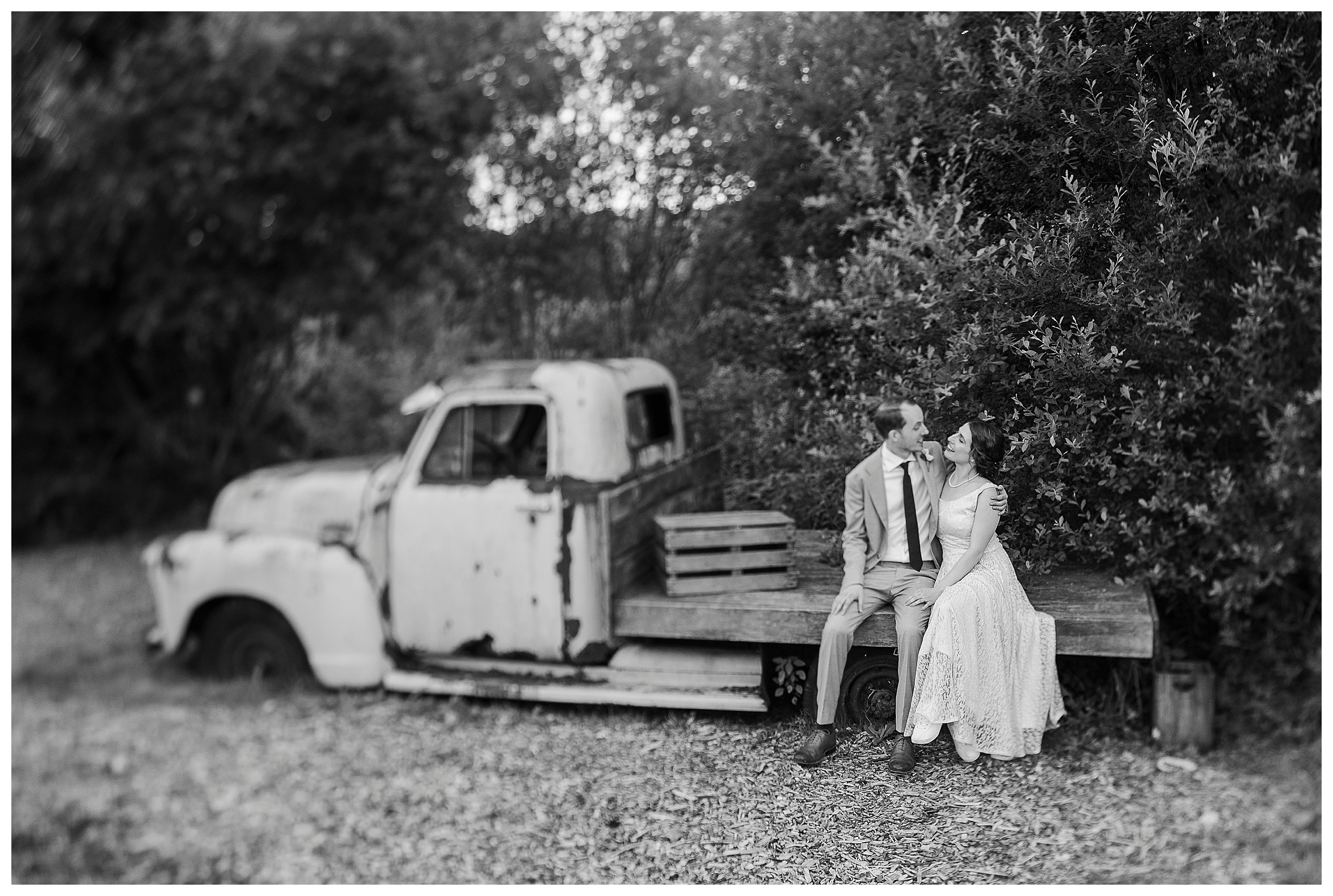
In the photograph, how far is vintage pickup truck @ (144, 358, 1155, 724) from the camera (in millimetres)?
2482

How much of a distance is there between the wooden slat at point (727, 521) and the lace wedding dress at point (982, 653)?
442 millimetres

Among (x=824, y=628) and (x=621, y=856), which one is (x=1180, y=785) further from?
(x=621, y=856)

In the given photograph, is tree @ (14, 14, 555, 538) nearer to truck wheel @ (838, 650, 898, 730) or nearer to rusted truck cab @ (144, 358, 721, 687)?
rusted truck cab @ (144, 358, 721, 687)

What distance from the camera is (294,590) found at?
2.98m

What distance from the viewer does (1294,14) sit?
2.19 metres

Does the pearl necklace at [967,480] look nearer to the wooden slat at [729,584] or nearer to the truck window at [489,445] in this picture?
the wooden slat at [729,584]

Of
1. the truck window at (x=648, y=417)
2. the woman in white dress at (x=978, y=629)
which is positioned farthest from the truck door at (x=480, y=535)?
the woman in white dress at (x=978, y=629)

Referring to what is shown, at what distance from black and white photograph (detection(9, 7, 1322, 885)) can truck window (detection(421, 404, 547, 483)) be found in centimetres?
2

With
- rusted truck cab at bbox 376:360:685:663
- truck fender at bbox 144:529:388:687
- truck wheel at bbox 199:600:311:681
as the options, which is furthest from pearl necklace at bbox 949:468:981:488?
truck wheel at bbox 199:600:311:681

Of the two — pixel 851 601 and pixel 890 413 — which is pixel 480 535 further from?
→ pixel 890 413

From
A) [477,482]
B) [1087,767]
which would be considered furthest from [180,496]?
[1087,767]

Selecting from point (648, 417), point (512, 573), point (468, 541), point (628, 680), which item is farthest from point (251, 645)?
point (648, 417)

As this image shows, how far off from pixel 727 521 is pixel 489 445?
0.88m
